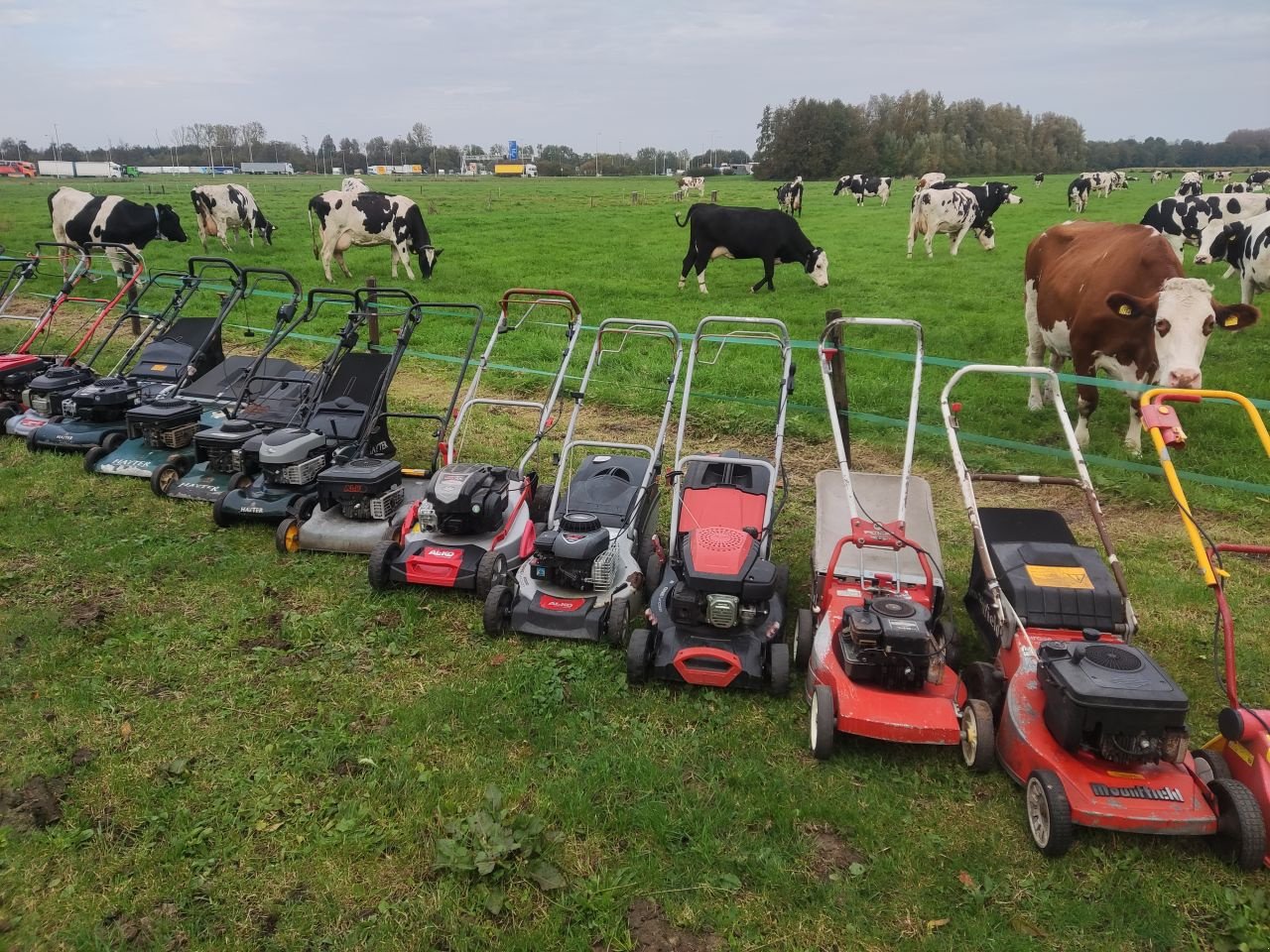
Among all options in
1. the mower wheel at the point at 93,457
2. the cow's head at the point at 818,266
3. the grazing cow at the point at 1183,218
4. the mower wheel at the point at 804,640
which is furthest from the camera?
the grazing cow at the point at 1183,218

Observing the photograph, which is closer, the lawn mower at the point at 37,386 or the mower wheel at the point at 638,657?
the mower wheel at the point at 638,657

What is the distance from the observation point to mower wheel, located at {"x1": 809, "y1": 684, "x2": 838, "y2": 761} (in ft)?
12.5

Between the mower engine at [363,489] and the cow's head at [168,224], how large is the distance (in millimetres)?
17489

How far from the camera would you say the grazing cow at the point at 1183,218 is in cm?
1886

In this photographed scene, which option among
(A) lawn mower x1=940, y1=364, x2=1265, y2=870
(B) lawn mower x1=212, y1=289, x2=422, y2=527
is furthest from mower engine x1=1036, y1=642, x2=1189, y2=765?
(B) lawn mower x1=212, y1=289, x2=422, y2=527

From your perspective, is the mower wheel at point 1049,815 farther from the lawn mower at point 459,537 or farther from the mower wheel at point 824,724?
the lawn mower at point 459,537

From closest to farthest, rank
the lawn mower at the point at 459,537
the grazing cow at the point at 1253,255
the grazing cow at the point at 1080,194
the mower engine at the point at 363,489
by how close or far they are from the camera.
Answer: the lawn mower at the point at 459,537, the mower engine at the point at 363,489, the grazing cow at the point at 1253,255, the grazing cow at the point at 1080,194

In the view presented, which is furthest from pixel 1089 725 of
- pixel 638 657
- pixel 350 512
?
pixel 350 512

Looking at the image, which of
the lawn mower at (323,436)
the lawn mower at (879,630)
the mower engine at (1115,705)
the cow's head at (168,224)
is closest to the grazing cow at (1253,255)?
the lawn mower at (879,630)

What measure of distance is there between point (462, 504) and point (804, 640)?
2373 mm

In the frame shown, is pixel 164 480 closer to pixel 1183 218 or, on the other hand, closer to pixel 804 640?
pixel 804 640

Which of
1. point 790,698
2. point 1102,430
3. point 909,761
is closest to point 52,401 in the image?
point 790,698

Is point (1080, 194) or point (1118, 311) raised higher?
point (1080, 194)

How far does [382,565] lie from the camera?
5457mm
